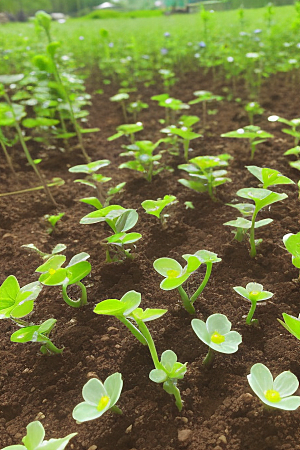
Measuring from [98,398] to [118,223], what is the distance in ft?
1.70

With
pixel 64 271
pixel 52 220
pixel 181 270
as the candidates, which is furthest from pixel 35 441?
pixel 52 220

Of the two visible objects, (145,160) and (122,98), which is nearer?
(145,160)

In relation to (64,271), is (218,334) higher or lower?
lower

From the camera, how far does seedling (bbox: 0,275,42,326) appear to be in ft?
2.62

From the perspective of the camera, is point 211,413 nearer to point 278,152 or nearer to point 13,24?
point 278,152

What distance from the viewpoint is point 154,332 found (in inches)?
36.2

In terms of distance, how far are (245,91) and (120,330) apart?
2325 mm

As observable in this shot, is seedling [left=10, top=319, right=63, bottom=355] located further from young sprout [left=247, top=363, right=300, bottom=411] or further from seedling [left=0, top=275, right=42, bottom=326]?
young sprout [left=247, top=363, right=300, bottom=411]

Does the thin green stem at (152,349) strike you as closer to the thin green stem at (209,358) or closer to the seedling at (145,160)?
the thin green stem at (209,358)

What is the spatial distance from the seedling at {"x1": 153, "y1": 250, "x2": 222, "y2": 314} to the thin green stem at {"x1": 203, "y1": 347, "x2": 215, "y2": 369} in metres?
0.15

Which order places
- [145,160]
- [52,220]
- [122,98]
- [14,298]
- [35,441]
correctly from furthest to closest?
[122,98] → [145,160] → [52,220] → [14,298] → [35,441]

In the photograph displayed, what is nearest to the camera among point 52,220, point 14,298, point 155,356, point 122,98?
point 155,356

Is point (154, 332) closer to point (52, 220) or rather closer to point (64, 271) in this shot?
point (64, 271)

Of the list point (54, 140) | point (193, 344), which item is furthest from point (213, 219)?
point (54, 140)
